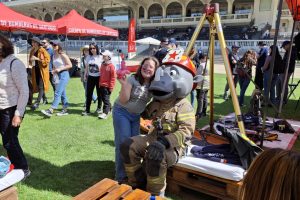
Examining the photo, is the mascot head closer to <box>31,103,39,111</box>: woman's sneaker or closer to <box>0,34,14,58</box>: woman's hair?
<box>0,34,14,58</box>: woman's hair

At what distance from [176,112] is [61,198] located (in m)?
1.65

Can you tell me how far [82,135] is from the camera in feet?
19.5

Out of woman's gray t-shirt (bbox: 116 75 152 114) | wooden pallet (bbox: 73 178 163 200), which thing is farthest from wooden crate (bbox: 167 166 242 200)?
wooden pallet (bbox: 73 178 163 200)

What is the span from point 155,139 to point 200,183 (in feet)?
2.42

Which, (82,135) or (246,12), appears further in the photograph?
(246,12)

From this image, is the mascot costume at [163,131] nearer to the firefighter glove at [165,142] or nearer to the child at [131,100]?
the firefighter glove at [165,142]

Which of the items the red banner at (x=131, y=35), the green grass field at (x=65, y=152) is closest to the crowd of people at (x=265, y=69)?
the green grass field at (x=65, y=152)

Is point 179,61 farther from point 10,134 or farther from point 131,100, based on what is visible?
point 10,134

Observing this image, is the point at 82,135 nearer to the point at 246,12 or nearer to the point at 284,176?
the point at 284,176

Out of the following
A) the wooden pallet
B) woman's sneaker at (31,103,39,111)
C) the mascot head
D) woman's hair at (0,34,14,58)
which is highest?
woman's hair at (0,34,14,58)

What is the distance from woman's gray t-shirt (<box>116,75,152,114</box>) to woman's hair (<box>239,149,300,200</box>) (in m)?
2.29

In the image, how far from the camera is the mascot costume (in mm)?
3242

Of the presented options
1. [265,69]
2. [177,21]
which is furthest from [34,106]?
[177,21]

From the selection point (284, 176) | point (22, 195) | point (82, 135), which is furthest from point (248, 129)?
point (284, 176)
